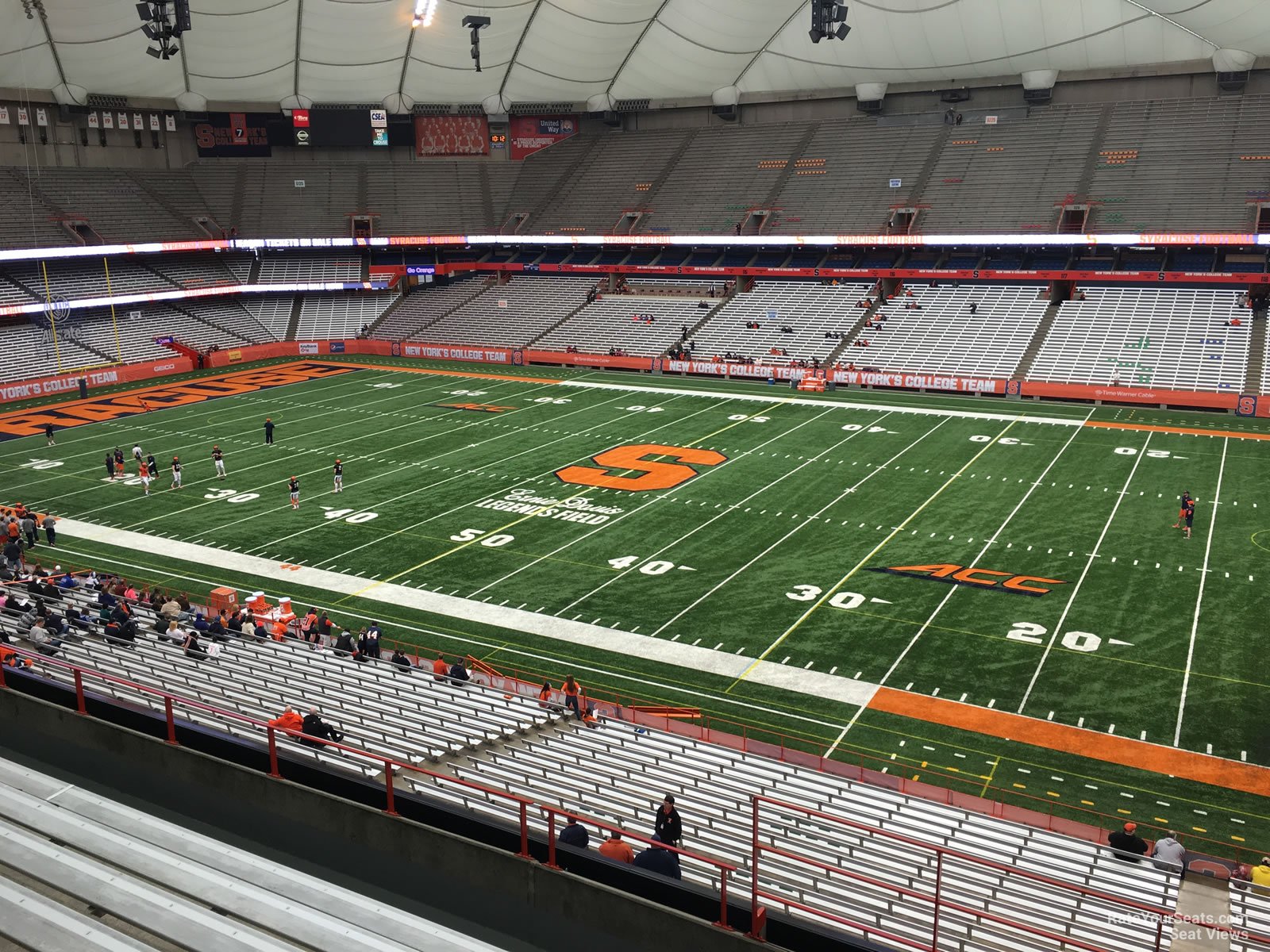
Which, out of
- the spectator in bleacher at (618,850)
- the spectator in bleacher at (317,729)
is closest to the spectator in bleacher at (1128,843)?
the spectator in bleacher at (618,850)

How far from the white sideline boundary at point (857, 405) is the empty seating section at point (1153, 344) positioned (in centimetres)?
527

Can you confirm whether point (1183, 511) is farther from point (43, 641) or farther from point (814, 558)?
point (43, 641)

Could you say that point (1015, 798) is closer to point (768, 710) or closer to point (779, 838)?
point (768, 710)

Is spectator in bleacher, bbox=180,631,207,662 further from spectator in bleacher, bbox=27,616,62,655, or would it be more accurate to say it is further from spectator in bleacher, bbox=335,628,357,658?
spectator in bleacher, bbox=335,628,357,658

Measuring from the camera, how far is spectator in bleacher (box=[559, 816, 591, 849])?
8.74m

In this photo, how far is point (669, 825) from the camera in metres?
9.55

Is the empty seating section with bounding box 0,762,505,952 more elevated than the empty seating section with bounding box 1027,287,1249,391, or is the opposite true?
the empty seating section with bounding box 0,762,505,952

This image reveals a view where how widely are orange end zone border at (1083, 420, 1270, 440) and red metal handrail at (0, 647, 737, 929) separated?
34.2m

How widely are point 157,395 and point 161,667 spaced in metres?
39.6

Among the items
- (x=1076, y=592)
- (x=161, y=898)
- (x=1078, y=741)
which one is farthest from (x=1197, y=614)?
(x=161, y=898)

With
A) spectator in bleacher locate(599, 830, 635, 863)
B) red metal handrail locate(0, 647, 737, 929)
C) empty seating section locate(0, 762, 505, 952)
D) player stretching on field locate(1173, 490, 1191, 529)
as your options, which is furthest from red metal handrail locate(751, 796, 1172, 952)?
player stretching on field locate(1173, 490, 1191, 529)

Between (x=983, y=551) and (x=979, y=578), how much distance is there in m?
1.91

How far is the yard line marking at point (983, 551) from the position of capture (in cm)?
1917

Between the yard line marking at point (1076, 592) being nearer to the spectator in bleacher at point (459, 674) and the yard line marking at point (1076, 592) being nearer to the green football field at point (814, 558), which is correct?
the green football field at point (814, 558)
